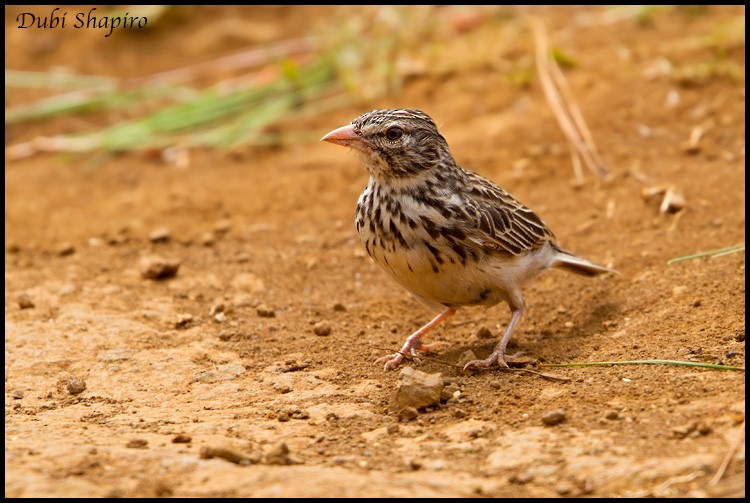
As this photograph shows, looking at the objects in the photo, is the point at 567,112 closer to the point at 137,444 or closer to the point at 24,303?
the point at 24,303

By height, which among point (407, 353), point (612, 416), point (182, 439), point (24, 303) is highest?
point (24, 303)

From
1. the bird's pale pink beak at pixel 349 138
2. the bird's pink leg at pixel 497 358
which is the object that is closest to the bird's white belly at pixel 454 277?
the bird's pink leg at pixel 497 358

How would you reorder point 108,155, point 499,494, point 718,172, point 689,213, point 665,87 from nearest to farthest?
point 499,494
point 689,213
point 718,172
point 665,87
point 108,155

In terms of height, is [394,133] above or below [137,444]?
above

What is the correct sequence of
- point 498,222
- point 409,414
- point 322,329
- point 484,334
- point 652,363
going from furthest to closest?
point 484,334, point 322,329, point 498,222, point 652,363, point 409,414

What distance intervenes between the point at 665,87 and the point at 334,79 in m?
3.28

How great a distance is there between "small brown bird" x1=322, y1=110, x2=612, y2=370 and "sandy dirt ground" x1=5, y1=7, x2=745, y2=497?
34 centimetres

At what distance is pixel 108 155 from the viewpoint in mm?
9164

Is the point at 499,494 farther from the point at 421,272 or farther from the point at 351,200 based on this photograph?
the point at 351,200

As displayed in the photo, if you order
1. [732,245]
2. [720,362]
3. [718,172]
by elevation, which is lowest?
[720,362]

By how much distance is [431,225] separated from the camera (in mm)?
4887

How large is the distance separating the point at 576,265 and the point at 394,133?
1.48m

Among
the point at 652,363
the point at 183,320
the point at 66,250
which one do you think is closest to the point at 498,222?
the point at 652,363

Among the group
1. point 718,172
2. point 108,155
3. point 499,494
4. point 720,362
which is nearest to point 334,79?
point 108,155
